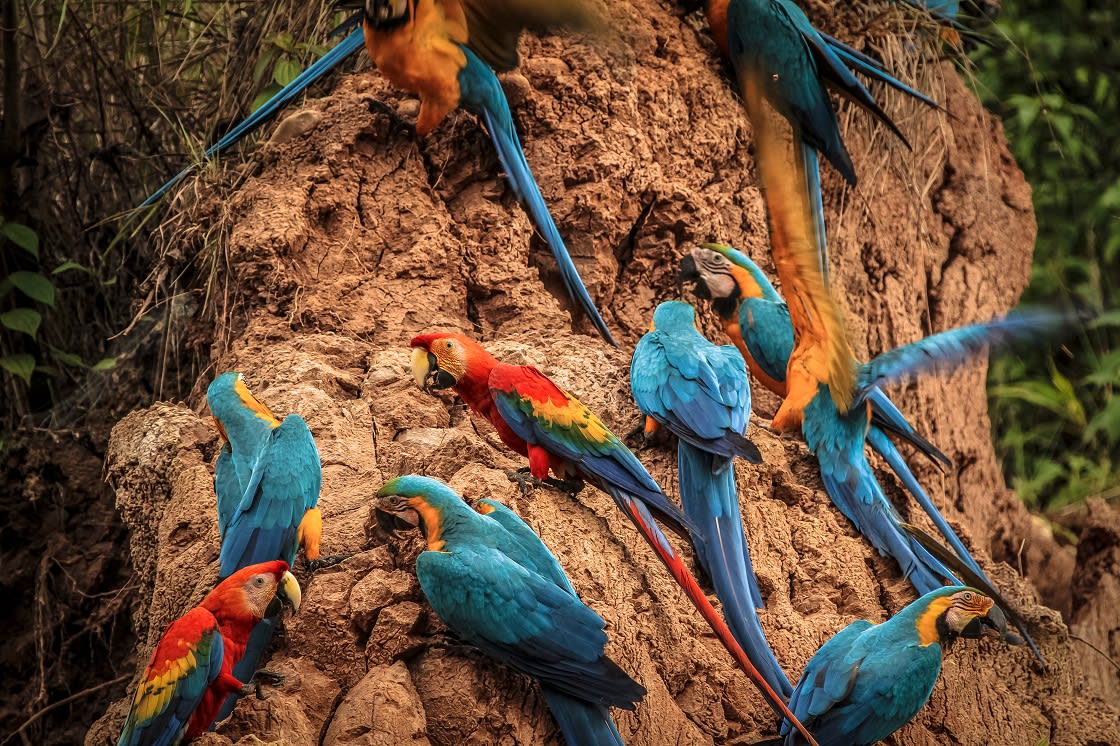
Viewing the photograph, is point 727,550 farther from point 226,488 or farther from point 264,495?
Answer: point 226,488

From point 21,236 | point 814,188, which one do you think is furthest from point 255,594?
point 21,236

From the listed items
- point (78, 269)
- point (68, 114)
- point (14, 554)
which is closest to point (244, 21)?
point (68, 114)

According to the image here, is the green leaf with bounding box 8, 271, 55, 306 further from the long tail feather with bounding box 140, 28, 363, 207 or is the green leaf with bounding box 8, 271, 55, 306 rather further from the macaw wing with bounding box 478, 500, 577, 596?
the macaw wing with bounding box 478, 500, 577, 596

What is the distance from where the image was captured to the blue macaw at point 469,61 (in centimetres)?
324

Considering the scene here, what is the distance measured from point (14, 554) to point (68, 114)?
1.43 meters

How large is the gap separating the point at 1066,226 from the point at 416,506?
173 inches

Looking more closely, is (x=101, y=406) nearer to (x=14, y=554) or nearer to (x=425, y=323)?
(x=14, y=554)

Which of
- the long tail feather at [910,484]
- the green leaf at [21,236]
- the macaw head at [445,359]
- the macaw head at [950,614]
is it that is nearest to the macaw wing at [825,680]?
the macaw head at [950,614]

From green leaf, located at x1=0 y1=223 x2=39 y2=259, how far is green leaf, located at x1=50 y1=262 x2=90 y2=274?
0.27ft

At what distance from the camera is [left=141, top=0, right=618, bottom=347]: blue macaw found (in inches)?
127

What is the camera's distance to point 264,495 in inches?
103

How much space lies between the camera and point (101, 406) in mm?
3971

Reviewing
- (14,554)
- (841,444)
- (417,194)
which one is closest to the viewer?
(841,444)

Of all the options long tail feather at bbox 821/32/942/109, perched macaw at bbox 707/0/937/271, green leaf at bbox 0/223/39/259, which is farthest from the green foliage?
green leaf at bbox 0/223/39/259
